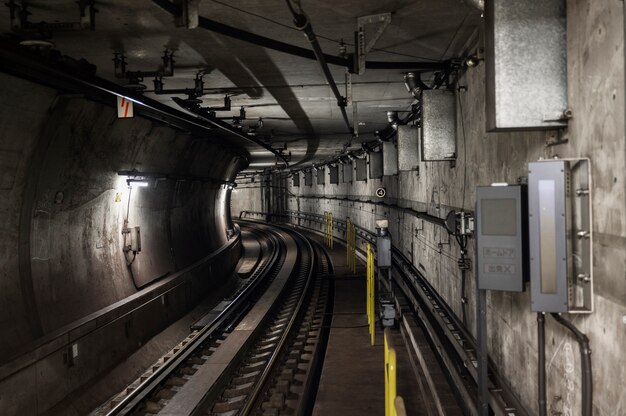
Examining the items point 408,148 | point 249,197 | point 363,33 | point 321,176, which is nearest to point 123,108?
point 363,33

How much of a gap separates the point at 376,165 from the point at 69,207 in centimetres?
1064

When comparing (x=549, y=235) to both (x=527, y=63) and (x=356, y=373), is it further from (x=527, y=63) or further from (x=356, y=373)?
(x=356, y=373)

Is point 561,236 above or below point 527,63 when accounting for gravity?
below

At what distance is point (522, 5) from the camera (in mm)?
4035

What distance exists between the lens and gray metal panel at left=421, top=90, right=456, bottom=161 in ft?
25.6

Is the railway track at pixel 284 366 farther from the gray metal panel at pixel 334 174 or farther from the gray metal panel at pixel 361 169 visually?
the gray metal panel at pixel 334 174

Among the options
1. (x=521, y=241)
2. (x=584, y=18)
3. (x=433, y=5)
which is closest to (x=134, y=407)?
(x=521, y=241)

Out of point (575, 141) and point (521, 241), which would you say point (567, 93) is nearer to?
point (575, 141)

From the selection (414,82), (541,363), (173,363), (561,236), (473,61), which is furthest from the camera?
(173,363)

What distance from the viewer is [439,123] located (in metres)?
7.82

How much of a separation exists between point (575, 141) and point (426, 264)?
7.47 m

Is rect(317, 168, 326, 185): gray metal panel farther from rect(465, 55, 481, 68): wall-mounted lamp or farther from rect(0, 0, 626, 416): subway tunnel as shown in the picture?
rect(465, 55, 481, 68): wall-mounted lamp

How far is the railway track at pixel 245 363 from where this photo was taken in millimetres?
7527

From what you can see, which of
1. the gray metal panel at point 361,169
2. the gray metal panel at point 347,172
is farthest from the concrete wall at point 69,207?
the gray metal panel at point 347,172
